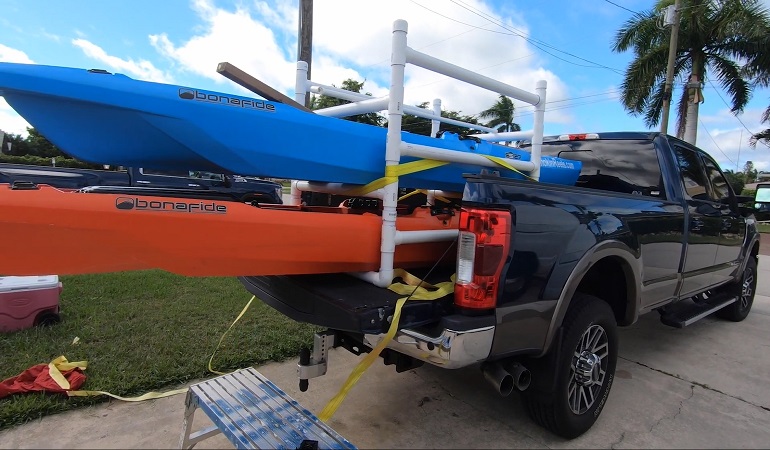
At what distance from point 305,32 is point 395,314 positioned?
6878mm

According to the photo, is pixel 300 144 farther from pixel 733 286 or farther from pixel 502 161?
pixel 733 286

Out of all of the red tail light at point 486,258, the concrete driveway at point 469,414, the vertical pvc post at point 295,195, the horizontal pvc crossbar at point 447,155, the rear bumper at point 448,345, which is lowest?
the concrete driveway at point 469,414

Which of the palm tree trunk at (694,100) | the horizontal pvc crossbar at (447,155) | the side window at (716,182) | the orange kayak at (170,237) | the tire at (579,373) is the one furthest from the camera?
the palm tree trunk at (694,100)

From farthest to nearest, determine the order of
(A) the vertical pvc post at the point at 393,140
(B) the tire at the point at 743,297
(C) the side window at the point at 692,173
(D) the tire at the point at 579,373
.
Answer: (B) the tire at the point at 743,297 → (C) the side window at the point at 692,173 → (D) the tire at the point at 579,373 → (A) the vertical pvc post at the point at 393,140

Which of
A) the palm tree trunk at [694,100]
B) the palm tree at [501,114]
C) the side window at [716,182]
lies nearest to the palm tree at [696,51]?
the palm tree trunk at [694,100]

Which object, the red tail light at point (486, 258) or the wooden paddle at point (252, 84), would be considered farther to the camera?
the wooden paddle at point (252, 84)

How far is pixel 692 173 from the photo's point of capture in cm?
431

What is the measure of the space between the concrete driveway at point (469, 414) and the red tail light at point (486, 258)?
1.09m

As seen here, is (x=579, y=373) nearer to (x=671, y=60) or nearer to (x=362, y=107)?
(x=362, y=107)

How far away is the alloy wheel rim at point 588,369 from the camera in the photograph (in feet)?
9.04

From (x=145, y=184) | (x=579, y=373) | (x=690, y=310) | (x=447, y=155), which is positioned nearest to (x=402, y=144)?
(x=447, y=155)

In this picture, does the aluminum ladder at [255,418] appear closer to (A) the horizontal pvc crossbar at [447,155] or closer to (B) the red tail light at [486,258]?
(B) the red tail light at [486,258]

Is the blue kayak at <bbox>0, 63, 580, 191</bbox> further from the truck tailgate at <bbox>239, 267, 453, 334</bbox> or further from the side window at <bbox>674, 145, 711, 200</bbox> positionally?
the side window at <bbox>674, 145, 711, 200</bbox>

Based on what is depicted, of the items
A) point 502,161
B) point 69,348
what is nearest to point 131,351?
point 69,348
